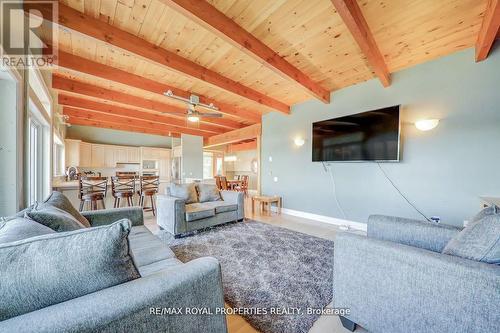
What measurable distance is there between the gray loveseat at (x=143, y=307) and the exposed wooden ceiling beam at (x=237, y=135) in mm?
4927

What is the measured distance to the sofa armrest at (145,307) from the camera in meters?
0.56

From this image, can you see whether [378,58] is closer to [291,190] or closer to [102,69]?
[291,190]

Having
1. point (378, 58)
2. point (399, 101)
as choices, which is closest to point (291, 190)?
point (399, 101)

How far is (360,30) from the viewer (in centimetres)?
199

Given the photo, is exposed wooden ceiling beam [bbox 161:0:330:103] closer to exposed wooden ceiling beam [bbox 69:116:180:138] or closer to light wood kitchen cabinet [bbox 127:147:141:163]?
exposed wooden ceiling beam [bbox 69:116:180:138]

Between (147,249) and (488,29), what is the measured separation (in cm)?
392

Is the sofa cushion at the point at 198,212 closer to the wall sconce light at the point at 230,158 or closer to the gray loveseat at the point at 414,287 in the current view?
Answer: the gray loveseat at the point at 414,287

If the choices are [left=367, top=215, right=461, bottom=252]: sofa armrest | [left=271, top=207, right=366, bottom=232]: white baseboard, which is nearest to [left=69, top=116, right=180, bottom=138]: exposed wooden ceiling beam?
[left=271, top=207, right=366, bottom=232]: white baseboard

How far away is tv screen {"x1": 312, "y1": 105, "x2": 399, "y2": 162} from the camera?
3.05 m

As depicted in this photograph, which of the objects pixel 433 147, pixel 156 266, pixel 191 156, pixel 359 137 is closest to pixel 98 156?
pixel 191 156

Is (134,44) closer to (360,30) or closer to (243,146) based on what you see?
(360,30)

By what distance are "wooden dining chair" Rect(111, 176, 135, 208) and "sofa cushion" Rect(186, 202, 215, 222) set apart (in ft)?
5.38

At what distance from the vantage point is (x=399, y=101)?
3.16 m

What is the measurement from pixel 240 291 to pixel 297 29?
112 inches
